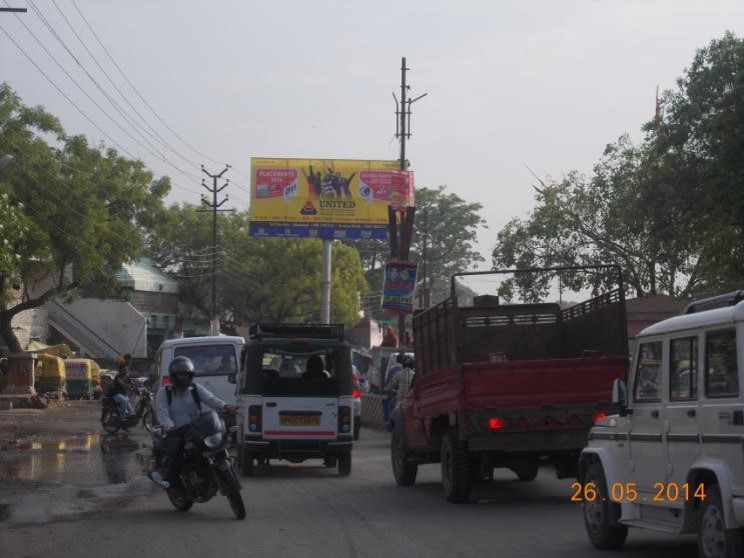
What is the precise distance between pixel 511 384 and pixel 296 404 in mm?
5162

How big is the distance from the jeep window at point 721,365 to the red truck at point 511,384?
502 cm

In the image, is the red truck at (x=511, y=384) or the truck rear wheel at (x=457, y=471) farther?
the truck rear wheel at (x=457, y=471)

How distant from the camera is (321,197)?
5675 centimetres

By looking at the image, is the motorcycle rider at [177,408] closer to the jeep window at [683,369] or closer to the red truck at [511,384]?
the red truck at [511,384]

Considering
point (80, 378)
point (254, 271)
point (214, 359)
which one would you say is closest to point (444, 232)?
point (254, 271)

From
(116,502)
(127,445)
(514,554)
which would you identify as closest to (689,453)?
(514,554)

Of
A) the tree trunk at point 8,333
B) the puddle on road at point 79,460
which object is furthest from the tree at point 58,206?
the puddle on road at point 79,460

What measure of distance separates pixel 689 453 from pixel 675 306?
2165cm

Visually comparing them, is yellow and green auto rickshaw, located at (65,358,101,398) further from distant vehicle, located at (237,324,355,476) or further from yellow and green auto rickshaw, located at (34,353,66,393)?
distant vehicle, located at (237,324,355,476)

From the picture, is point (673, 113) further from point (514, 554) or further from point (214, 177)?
point (214, 177)

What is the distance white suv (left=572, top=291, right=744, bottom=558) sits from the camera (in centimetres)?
756

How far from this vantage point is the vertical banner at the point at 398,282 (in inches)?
1313

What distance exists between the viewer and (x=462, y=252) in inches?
3625

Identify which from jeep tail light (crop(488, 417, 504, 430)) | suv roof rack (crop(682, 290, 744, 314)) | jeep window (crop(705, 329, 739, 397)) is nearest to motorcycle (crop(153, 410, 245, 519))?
jeep tail light (crop(488, 417, 504, 430))
